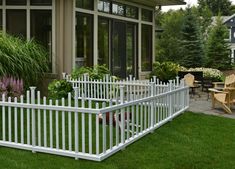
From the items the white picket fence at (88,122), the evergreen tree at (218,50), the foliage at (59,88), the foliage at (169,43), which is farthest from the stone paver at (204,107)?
the foliage at (169,43)

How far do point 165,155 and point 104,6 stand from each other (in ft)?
28.0

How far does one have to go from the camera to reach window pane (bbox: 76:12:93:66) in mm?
12047

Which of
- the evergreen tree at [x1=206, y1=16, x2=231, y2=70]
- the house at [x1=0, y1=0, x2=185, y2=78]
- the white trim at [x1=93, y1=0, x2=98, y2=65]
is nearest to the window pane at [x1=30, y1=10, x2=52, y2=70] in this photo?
the house at [x1=0, y1=0, x2=185, y2=78]

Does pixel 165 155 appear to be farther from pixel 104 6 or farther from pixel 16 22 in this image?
pixel 104 6

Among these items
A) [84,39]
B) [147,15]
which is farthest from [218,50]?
[84,39]

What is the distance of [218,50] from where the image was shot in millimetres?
25422

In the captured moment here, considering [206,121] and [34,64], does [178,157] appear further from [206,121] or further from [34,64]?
[34,64]

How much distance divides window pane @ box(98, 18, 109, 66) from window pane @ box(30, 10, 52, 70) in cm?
213

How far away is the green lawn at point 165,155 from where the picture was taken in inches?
204

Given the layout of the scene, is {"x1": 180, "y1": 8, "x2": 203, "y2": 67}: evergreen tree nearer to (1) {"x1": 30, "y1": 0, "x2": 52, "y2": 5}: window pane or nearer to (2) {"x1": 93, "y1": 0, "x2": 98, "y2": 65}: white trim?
Result: (2) {"x1": 93, "y1": 0, "x2": 98, "y2": 65}: white trim

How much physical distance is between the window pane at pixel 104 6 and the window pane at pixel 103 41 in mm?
327

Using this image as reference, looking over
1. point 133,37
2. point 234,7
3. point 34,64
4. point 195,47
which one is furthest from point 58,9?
point 234,7

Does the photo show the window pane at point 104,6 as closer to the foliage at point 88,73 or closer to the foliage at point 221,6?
the foliage at point 88,73

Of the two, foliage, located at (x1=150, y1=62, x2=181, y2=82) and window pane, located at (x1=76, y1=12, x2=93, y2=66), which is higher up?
window pane, located at (x1=76, y1=12, x2=93, y2=66)
